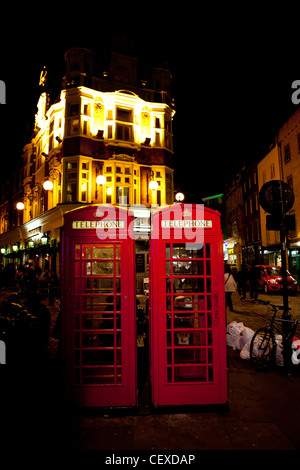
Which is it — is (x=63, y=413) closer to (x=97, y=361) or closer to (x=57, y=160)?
(x=97, y=361)

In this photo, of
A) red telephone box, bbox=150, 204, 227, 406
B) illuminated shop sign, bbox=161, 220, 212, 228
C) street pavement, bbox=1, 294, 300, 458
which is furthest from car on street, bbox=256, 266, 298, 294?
illuminated shop sign, bbox=161, 220, 212, 228

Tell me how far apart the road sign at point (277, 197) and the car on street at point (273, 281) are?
13.5 metres

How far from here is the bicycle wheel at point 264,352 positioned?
19.6ft

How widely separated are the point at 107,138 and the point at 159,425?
2044 centimetres

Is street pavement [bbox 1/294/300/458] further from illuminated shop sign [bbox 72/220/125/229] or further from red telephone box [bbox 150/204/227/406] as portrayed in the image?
illuminated shop sign [bbox 72/220/125/229]

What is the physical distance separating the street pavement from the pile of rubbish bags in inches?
41.0

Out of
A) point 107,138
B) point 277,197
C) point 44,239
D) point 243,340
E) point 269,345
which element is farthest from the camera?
point 44,239

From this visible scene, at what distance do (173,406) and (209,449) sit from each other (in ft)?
3.14

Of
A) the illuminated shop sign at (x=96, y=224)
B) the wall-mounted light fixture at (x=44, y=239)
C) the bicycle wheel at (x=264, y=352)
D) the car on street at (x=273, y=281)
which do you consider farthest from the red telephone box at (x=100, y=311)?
the wall-mounted light fixture at (x=44, y=239)

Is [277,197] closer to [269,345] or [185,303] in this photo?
[269,345]

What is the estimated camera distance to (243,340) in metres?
7.21

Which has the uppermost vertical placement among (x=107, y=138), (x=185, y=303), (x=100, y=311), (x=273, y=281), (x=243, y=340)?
(x=107, y=138)

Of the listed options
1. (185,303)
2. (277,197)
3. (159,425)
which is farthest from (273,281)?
(159,425)

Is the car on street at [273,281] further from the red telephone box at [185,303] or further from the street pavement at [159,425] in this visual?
the red telephone box at [185,303]
